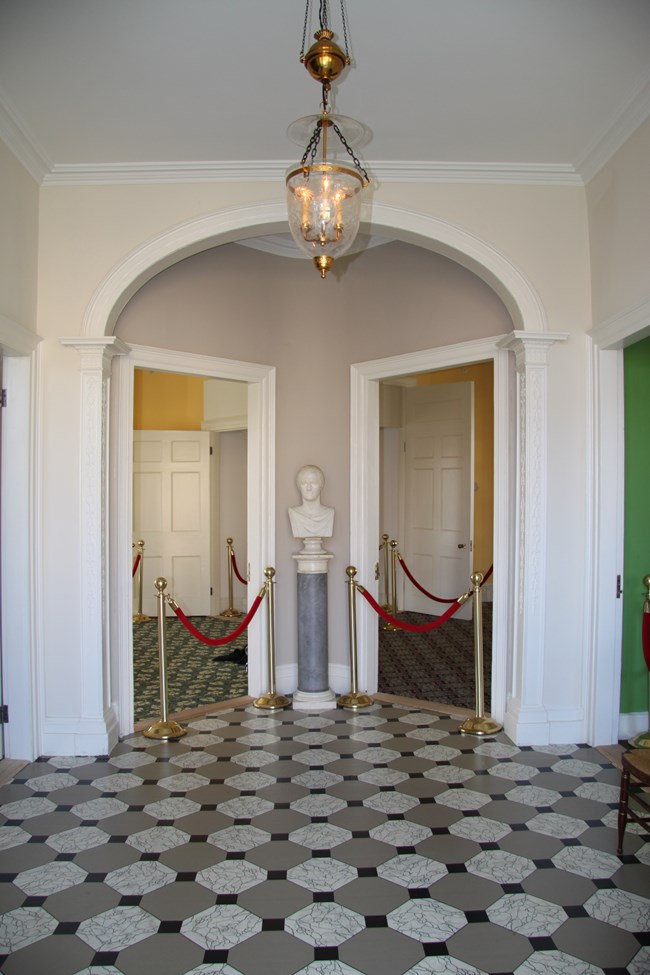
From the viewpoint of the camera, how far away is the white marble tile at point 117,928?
2691mm

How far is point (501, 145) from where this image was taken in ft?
14.4

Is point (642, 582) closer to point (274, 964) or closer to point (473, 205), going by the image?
point (473, 205)

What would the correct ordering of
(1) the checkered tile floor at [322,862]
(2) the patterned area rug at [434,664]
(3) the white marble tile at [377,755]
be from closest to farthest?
(1) the checkered tile floor at [322,862] < (3) the white marble tile at [377,755] < (2) the patterned area rug at [434,664]

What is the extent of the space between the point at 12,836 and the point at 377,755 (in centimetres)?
210

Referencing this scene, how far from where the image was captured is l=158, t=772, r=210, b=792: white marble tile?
4105 millimetres

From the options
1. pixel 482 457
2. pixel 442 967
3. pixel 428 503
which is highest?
pixel 482 457

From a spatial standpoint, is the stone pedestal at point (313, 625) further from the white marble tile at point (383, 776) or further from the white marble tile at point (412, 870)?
the white marble tile at point (412, 870)

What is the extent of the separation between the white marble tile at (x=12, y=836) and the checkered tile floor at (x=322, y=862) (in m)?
0.01

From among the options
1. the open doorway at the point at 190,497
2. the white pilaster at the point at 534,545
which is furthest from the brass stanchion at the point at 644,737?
the open doorway at the point at 190,497

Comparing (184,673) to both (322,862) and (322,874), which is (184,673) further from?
(322,874)

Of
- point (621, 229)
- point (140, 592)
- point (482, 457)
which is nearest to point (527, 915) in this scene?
point (621, 229)

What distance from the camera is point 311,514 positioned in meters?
5.85

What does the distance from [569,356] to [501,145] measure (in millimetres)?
1335

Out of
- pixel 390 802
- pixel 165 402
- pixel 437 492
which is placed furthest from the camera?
pixel 165 402
